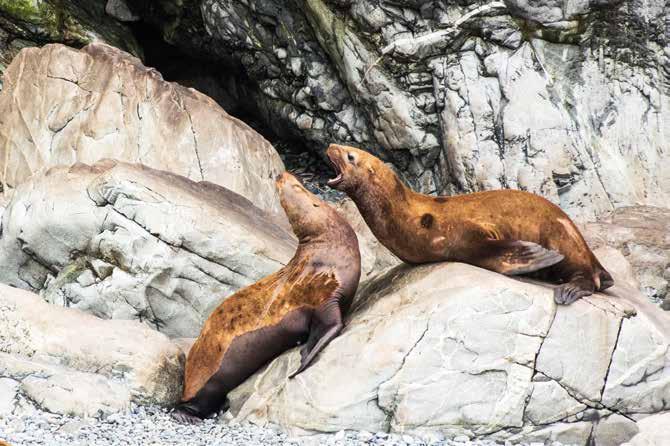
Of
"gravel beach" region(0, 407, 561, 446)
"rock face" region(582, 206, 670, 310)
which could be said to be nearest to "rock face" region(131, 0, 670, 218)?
"rock face" region(582, 206, 670, 310)

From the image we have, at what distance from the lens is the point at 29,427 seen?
6250 millimetres

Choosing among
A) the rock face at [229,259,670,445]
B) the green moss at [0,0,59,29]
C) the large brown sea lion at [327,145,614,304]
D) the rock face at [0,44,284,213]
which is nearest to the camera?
the rock face at [229,259,670,445]

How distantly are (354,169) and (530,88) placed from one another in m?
3.96

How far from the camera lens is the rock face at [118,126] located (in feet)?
34.1

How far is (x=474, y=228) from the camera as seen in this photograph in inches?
278

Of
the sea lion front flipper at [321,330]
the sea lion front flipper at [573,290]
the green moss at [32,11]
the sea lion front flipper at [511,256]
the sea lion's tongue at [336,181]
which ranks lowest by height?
the sea lion front flipper at [321,330]

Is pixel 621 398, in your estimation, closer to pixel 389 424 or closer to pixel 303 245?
pixel 389 424

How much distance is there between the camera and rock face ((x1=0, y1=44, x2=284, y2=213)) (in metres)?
10.4

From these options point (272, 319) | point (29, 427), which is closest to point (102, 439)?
point (29, 427)

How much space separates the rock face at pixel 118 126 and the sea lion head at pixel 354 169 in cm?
316

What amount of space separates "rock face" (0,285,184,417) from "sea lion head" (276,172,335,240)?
55.5 inches

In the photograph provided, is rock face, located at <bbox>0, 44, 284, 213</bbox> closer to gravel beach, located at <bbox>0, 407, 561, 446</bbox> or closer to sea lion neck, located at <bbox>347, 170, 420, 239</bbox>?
sea lion neck, located at <bbox>347, 170, 420, 239</bbox>

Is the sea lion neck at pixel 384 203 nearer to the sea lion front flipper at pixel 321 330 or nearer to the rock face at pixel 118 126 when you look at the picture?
the sea lion front flipper at pixel 321 330

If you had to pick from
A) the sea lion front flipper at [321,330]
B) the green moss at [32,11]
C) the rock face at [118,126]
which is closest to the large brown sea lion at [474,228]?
the sea lion front flipper at [321,330]
